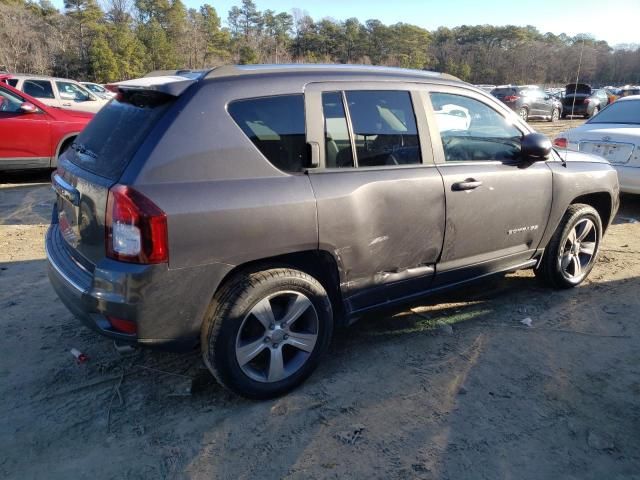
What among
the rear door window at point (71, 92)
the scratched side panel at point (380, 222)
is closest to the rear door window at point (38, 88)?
the rear door window at point (71, 92)

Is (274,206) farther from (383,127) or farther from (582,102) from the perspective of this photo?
(582,102)

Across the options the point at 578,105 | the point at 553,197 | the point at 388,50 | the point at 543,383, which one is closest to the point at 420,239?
the point at 543,383

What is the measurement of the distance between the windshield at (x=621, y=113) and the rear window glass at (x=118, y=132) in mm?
7187

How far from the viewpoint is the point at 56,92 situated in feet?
42.5

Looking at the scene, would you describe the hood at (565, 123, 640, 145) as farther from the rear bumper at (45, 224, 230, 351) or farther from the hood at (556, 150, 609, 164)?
the rear bumper at (45, 224, 230, 351)

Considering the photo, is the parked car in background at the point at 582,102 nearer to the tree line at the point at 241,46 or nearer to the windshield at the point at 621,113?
the tree line at the point at 241,46

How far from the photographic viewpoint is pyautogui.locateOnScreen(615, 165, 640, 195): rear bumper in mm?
6660

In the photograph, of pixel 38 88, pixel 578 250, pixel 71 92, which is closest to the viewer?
pixel 578 250

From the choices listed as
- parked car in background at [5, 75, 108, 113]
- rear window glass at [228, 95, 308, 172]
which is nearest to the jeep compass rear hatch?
rear window glass at [228, 95, 308, 172]

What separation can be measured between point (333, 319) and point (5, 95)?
24.9ft

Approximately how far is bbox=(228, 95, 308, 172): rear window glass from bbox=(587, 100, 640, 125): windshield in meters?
6.52

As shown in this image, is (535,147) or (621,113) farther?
(621,113)

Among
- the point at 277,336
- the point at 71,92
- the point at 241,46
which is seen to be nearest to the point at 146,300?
the point at 277,336

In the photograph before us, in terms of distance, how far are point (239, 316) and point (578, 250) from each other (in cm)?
329
